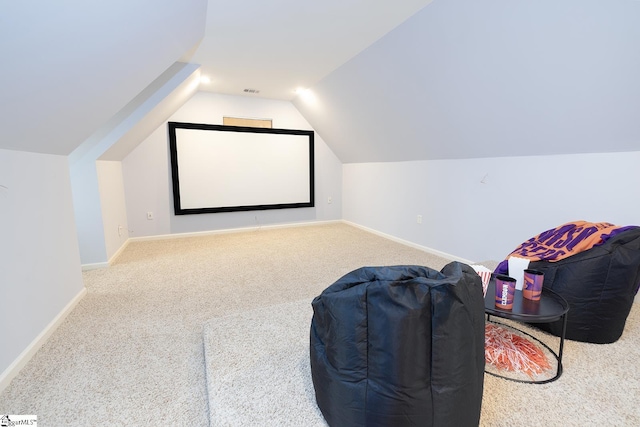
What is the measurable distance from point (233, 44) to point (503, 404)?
137 inches

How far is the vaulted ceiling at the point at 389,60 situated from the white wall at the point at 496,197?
5.7 inches

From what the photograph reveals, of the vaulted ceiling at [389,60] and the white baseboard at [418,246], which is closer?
the vaulted ceiling at [389,60]

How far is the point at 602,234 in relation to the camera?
1.73 m

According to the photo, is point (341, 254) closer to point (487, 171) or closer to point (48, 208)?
point (487, 171)

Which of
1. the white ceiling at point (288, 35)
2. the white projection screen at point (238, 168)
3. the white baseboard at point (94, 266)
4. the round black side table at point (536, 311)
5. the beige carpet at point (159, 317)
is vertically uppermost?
the white ceiling at point (288, 35)

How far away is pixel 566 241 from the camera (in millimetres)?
1865

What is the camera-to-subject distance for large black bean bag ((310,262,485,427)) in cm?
92

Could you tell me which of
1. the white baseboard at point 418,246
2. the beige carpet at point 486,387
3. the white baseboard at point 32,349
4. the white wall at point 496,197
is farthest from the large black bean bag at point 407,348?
the white baseboard at point 418,246

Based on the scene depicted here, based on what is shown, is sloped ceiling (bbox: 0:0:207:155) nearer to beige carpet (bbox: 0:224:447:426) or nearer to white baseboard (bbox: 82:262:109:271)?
beige carpet (bbox: 0:224:447:426)

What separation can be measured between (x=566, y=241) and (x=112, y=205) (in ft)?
15.1

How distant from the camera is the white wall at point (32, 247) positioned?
5.22 ft

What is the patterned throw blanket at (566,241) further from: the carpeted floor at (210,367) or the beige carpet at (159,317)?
the beige carpet at (159,317)

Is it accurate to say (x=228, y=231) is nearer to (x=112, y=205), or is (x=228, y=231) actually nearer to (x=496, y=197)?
(x=112, y=205)

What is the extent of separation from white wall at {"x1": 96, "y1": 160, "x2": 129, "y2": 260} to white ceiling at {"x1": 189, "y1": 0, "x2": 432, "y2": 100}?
68.0 inches
